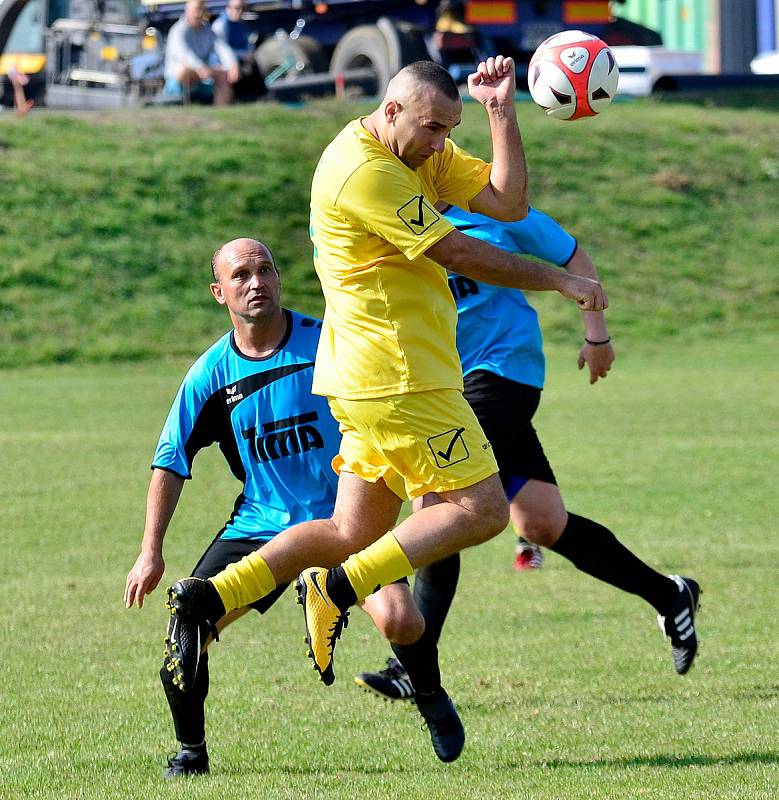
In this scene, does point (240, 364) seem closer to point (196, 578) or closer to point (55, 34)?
point (196, 578)

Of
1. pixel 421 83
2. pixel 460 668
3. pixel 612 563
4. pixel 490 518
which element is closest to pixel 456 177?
pixel 421 83

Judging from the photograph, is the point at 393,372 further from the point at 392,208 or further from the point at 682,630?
the point at 682,630

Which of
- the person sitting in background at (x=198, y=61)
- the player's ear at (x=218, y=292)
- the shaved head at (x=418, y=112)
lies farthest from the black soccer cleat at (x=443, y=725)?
the person sitting in background at (x=198, y=61)

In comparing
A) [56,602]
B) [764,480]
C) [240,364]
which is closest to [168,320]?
[764,480]

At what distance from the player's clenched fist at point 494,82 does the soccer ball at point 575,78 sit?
0.62 metres

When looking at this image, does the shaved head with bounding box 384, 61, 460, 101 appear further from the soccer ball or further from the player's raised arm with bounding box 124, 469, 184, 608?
the player's raised arm with bounding box 124, 469, 184, 608

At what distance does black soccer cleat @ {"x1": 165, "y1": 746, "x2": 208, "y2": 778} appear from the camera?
474 cm

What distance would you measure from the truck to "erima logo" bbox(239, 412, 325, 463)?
20.3 metres

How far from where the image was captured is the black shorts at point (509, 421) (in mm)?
6293

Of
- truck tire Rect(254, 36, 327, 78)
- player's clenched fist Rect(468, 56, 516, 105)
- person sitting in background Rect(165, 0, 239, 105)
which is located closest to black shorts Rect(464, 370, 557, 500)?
player's clenched fist Rect(468, 56, 516, 105)

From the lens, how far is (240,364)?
5.20 metres

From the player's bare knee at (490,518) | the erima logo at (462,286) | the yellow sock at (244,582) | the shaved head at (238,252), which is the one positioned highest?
the shaved head at (238,252)

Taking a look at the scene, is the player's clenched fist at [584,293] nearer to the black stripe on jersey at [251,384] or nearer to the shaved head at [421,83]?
the shaved head at [421,83]

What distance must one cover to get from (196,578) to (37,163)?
22.1 m
